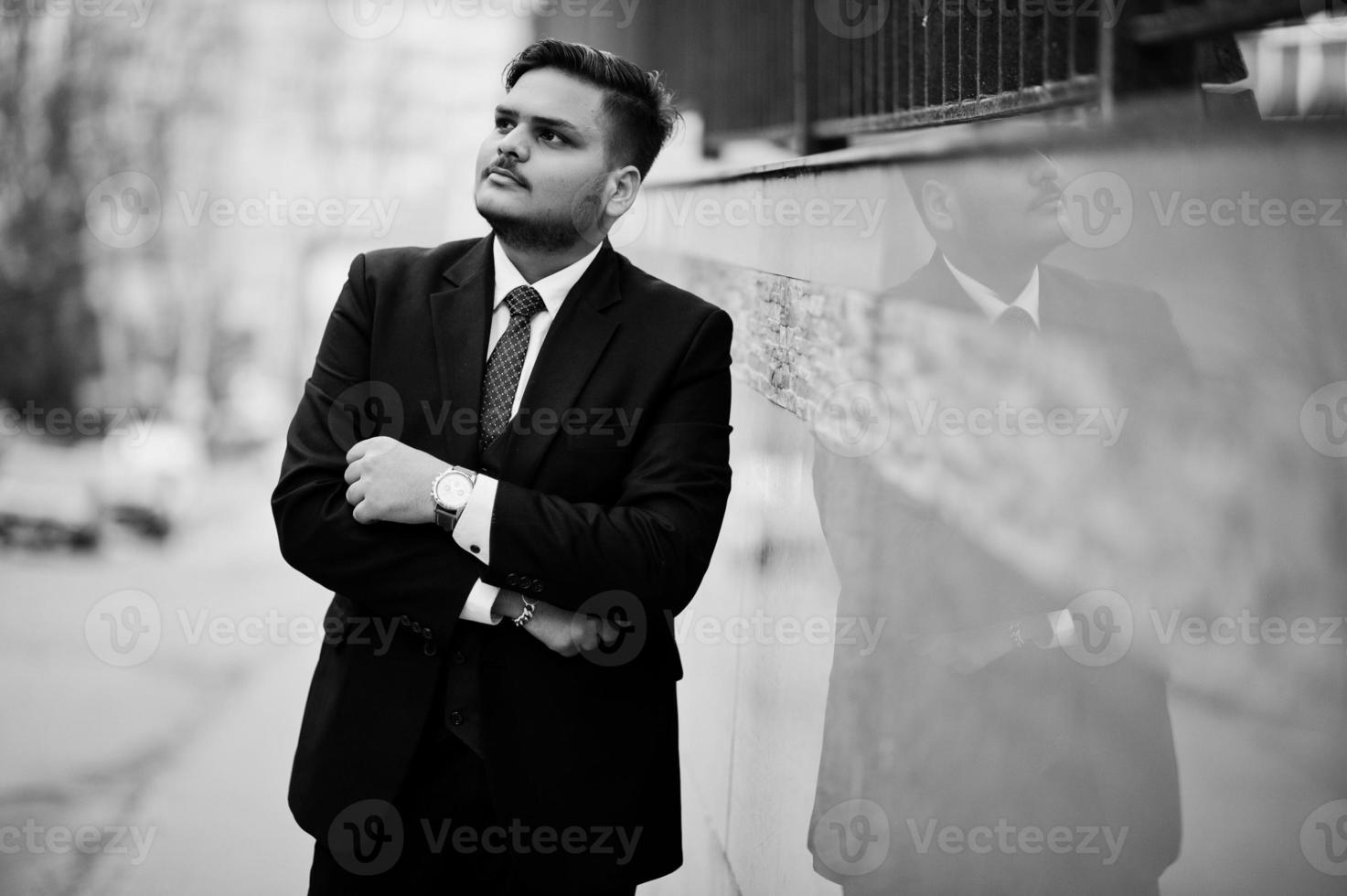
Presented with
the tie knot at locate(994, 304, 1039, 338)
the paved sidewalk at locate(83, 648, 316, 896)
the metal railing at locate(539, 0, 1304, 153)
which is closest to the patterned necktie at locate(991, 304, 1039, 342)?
the tie knot at locate(994, 304, 1039, 338)

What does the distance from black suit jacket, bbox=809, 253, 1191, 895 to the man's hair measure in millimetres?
477

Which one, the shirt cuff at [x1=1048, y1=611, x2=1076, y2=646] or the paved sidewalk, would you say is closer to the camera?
the shirt cuff at [x1=1048, y1=611, x2=1076, y2=646]

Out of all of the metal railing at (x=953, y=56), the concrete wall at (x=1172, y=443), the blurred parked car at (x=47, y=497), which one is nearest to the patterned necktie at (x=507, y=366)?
the concrete wall at (x=1172, y=443)

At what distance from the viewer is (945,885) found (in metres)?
1.64

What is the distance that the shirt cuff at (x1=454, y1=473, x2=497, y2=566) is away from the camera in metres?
1.67

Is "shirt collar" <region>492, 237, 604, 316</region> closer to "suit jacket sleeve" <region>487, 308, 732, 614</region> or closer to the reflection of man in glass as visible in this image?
"suit jacket sleeve" <region>487, 308, 732, 614</region>

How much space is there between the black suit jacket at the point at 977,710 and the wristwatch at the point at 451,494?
0.60 metres

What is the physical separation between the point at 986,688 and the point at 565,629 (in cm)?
58

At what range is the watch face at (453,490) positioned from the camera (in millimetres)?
1681

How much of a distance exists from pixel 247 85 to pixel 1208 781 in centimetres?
1245

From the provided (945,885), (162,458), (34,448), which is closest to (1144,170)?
(945,885)

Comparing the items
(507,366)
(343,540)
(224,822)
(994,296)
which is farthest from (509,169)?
(224,822)

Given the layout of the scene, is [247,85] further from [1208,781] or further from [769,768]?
[1208,781]

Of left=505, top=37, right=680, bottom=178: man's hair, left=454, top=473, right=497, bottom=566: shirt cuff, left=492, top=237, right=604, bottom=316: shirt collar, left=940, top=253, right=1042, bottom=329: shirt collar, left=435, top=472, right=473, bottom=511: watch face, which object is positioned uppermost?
left=505, top=37, right=680, bottom=178: man's hair
